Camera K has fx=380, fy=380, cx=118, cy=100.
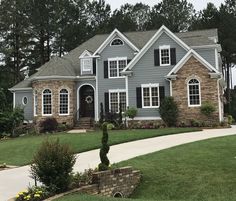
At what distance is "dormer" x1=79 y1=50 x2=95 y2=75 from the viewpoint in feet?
109

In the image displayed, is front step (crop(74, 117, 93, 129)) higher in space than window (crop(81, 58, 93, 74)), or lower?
lower

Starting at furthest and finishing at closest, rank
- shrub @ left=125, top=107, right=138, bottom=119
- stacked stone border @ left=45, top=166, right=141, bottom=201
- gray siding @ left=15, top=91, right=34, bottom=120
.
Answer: gray siding @ left=15, top=91, right=34, bottom=120 < shrub @ left=125, top=107, right=138, bottom=119 < stacked stone border @ left=45, top=166, right=141, bottom=201

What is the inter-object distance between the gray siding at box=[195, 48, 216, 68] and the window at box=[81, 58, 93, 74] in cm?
922

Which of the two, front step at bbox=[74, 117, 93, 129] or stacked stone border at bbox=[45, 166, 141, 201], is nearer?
stacked stone border at bbox=[45, 166, 141, 201]

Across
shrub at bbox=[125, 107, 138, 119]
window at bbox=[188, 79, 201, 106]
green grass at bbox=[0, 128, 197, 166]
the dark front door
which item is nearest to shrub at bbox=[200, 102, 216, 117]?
window at bbox=[188, 79, 201, 106]

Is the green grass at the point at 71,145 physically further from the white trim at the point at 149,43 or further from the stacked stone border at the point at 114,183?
the white trim at the point at 149,43

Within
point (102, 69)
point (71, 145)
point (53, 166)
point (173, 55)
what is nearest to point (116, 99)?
point (102, 69)

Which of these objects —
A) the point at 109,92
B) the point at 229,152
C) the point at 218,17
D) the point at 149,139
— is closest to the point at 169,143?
the point at 149,139

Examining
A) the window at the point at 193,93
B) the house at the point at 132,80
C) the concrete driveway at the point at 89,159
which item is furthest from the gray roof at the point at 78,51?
the concrete driveway at the point at 89,159

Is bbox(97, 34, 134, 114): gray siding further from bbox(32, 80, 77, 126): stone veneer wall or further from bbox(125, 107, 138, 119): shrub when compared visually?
bbox(125, 107, 138, 119): shrub

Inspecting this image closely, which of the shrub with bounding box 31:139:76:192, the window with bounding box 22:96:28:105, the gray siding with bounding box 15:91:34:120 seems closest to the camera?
the shrub with bounding box 31:139:76:192

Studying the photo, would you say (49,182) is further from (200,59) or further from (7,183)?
(200,59)

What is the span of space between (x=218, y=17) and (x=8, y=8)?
2838cm

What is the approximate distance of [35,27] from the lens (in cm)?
5203
